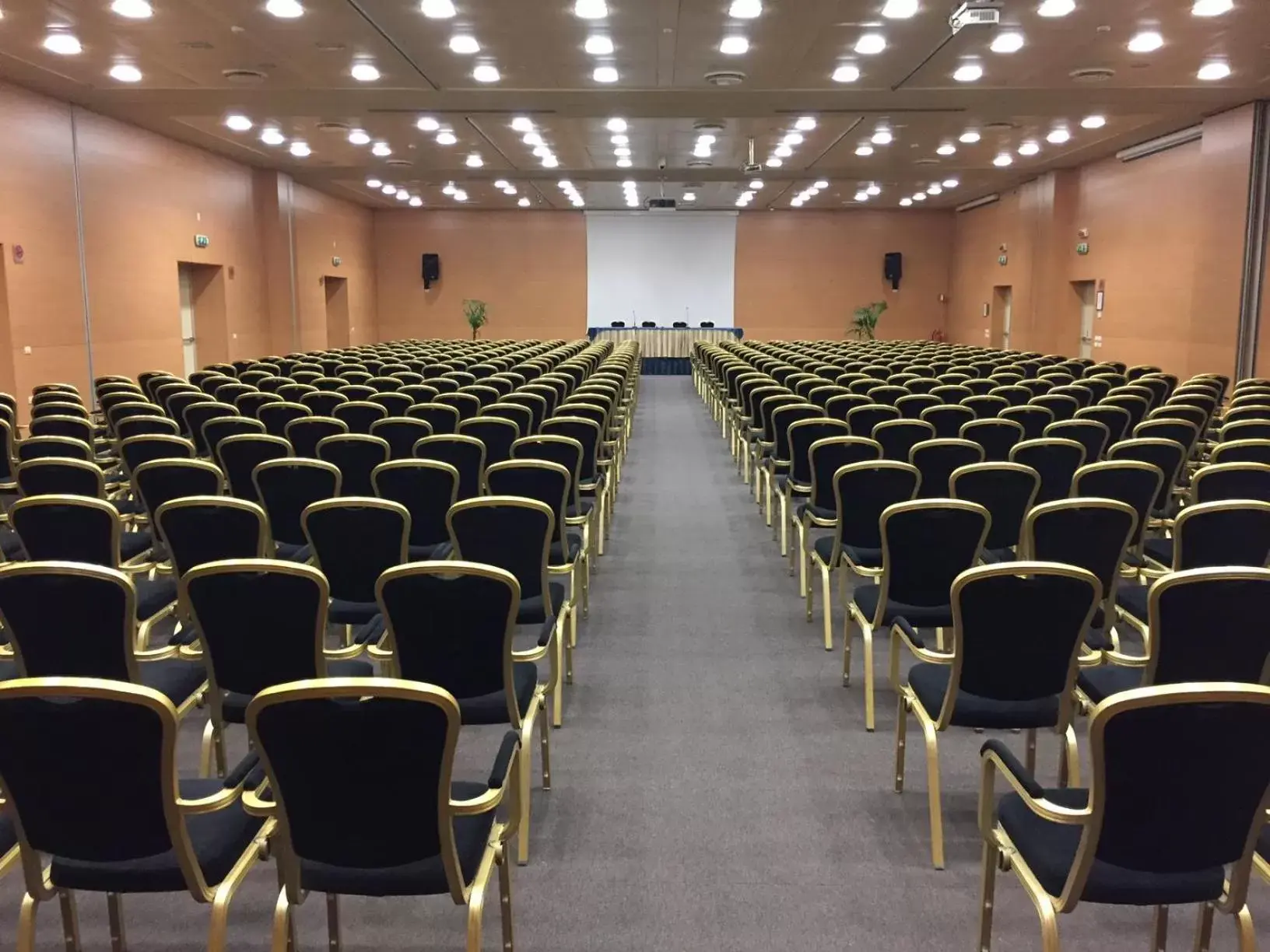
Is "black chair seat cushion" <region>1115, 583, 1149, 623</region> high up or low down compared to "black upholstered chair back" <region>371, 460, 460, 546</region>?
down

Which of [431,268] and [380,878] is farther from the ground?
[431,268]

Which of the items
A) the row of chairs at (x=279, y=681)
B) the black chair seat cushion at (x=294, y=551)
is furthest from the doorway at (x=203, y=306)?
the black chair seat cushion at (x=294, y=551)

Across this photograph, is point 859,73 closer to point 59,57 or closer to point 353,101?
point 353,101

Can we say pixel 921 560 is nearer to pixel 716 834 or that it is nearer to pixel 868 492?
pixel 868 492

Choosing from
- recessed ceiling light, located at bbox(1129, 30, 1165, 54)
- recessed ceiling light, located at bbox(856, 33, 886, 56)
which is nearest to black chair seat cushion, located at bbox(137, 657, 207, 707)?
recessed ceiling light, located at bbox(856, 33, 886, 56)

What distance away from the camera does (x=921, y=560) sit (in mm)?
4363

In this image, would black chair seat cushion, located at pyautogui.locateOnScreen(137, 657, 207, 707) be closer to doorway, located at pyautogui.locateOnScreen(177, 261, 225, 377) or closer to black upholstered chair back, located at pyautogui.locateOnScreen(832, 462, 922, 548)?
black upholstered chair back, located at pyautogui.locateOnScreen(832, 462, 922, 548)

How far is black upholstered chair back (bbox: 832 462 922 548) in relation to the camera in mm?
5285

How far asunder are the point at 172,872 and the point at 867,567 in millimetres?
3692

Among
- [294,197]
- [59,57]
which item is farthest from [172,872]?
[294,197]

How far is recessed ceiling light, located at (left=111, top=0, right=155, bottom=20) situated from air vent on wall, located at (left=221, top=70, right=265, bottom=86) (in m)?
2.27

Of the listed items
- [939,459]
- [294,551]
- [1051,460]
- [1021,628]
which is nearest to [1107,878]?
[1021,628]

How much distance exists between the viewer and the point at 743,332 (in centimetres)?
3011

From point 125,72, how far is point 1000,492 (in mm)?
11943
